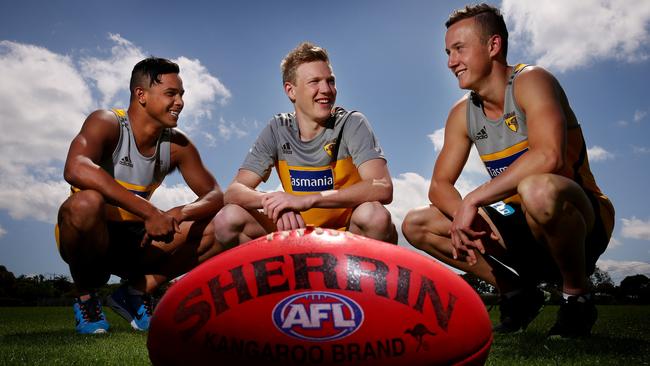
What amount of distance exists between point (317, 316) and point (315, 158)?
2364mm

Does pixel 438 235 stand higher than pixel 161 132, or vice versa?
pixel 161 132

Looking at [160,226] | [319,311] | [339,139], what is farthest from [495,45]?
[160,226]

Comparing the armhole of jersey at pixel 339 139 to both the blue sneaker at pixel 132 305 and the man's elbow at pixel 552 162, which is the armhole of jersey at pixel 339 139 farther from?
the blue sneaker at pixel 132 305

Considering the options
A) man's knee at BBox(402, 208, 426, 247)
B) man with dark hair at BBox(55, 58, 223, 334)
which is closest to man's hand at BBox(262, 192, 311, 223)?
man's knee at BBox(402, 208, 426, 247)

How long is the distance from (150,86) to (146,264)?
1672 mm

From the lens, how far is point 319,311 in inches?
77.5

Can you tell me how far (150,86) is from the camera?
16.3ft

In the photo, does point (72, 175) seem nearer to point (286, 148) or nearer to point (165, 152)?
point (165, 152)

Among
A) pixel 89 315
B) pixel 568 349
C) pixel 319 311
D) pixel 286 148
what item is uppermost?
pixel 286 148

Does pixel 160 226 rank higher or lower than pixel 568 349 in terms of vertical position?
higher

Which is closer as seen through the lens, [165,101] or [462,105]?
[462,105]

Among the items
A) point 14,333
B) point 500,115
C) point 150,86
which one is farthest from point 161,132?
point 500,115

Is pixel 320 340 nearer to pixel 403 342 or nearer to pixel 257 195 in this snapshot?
pixel 403 342

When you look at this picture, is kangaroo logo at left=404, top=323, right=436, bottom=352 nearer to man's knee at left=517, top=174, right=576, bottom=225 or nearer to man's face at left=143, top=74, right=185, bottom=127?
man's knee at left=517, top=174, right=576, bottom=225
